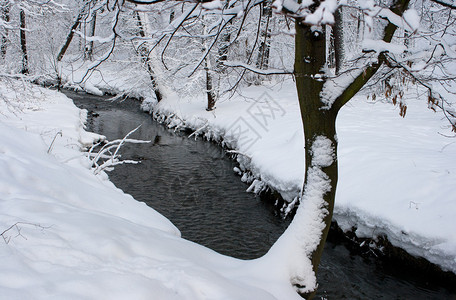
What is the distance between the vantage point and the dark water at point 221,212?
476cm

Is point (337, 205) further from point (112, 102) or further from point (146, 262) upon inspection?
point (112, 102)

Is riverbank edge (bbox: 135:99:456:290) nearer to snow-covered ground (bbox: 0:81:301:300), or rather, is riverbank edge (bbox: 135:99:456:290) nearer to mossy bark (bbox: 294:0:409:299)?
mossy bark (bbox: 294:0:409:299)

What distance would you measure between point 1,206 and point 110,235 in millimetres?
1114

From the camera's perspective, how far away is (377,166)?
254 inches

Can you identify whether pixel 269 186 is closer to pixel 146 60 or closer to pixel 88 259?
pixel 88 259

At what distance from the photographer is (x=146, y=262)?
Result: 270 centimetres

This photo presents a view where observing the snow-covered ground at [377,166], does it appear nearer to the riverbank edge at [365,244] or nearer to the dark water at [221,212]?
the riverbank edge at [365,244]

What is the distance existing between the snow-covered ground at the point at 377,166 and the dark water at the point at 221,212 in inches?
18.9

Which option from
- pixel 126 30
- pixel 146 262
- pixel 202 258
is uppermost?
pixel 126 30

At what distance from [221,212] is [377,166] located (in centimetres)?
337

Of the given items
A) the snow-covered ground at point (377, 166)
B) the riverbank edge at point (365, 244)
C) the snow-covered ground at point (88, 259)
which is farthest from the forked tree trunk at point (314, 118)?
the riverbank edge at point (365, 244)

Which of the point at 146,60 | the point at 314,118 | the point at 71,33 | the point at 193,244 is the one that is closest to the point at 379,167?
the point at 314,118

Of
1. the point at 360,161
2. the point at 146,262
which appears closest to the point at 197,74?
the point at 360,161

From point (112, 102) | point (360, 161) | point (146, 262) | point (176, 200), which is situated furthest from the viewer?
point (112, 102)
